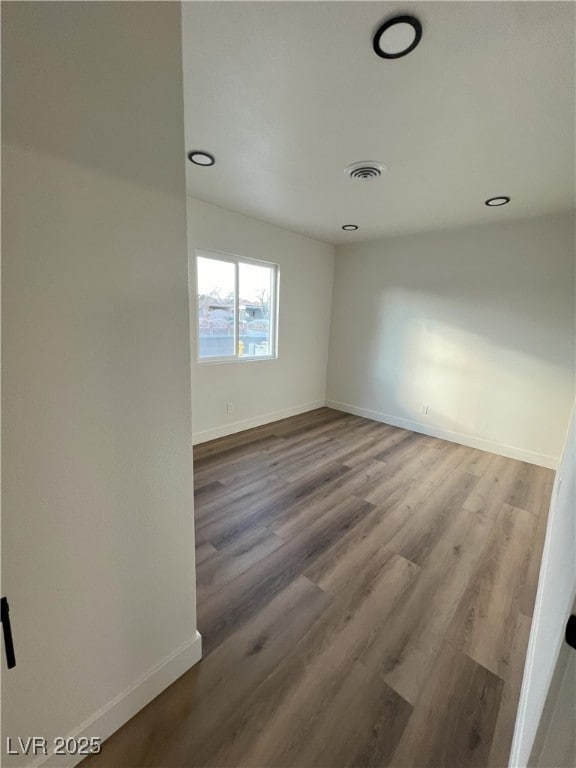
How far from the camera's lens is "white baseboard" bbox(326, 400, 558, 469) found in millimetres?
3158

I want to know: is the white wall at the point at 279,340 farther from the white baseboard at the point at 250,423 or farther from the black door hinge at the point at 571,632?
the black door hinge at the point at 571,632

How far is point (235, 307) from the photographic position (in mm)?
3465

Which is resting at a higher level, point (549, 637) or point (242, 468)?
point (549, 637)

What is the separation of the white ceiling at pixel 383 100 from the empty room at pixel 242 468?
1 centimetres

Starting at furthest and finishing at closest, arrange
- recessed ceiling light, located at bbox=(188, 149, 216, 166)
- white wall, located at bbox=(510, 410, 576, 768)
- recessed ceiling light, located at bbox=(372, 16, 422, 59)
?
recessed ceiling light, located at bbox=(188, 149, 216, 166), recessed ceiling light, located at bbox=(372, 16, 422, 59), white wall, located at bbox=(510, 410, 576, 768)

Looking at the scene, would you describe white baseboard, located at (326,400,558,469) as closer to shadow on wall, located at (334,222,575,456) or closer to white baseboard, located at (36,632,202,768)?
shadow on wall, located at (334,222,575,456)

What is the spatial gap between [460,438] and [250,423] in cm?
264

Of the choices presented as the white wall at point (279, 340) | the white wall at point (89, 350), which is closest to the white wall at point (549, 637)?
the white wall at point (89, 350)

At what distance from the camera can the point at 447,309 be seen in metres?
3.54

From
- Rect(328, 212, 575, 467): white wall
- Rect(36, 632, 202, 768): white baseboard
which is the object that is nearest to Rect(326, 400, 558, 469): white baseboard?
Rect(328, 212, 575, 467): white wall

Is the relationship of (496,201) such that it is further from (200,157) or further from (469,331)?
(200,157)

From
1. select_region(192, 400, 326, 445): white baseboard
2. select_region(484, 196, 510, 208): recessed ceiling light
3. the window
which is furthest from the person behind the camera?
select_region(192, 400, 326, 445): white baseboard

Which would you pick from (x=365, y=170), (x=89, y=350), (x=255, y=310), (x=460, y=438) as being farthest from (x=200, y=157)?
(x=460, y=438)

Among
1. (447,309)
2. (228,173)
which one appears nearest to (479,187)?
(447,309)
